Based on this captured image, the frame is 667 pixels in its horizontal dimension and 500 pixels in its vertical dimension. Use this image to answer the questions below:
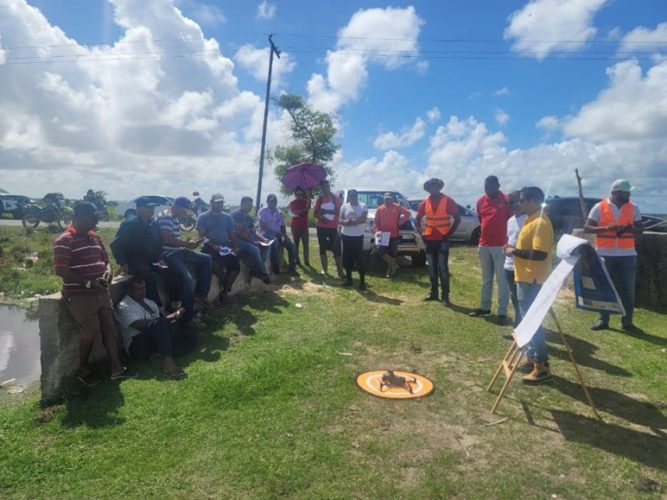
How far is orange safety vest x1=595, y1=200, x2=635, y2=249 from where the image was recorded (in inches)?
254

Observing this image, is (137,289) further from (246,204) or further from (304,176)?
(304,176)

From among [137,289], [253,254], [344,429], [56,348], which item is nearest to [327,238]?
[253,254]

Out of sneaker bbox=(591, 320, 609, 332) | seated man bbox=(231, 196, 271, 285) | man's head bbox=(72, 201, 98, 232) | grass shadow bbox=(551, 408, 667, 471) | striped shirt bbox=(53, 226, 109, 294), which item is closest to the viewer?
grass shadow bbox=(551, 408, 667, 471)

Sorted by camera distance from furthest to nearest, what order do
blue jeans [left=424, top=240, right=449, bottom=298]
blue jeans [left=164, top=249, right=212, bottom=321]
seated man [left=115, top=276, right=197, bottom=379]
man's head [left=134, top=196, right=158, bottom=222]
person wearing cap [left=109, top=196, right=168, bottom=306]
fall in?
1. blue jeans [left=424, top=240, right=449, bottom=298]
2. blue jeans [left=164, top=249, right=212, bottom=321]
3. man's head [left=134, top=196, right=158, bottom=222]
4. person wearing cap [left=109, top=196, right=168, bottom=306]
5. seated man [left=115, top=276, right=197, bottom=379]

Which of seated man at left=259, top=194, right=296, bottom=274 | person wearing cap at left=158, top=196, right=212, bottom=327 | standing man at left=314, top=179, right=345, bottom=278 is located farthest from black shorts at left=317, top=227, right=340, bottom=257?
person wearing cap at left=158, top=196, right=212, bottom=327

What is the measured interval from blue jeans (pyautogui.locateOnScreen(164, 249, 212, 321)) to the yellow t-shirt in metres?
4.05

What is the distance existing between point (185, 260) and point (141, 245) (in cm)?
121

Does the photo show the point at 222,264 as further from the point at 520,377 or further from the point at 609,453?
the point at 609,453

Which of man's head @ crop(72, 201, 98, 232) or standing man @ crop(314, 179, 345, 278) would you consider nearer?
man's head @ crop(72, 201, 98, 232)

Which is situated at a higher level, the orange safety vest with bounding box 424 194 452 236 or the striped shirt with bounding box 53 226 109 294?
the orange safety vest with bounding box 424 194 452 236

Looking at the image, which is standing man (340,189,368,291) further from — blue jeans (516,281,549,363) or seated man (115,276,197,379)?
blue jeans (516,281,549,363)

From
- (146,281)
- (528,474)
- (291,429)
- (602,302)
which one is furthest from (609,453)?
(146,281)

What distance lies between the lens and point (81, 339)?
15.5 feet

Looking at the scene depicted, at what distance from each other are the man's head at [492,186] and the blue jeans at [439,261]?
1235mm
